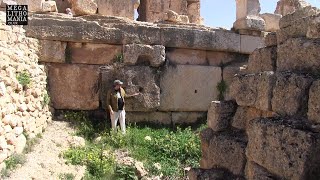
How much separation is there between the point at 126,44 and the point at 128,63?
467mm

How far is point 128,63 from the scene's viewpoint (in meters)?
8.97

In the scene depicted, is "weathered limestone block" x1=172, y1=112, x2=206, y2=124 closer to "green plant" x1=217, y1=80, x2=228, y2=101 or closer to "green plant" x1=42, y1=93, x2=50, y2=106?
"green plant" x1=217, y1=80, x2=228, y2=101

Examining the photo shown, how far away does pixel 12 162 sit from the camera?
18.7 feet

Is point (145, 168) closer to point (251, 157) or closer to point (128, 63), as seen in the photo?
point (128, 63)

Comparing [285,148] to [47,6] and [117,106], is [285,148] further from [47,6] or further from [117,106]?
[47,6]

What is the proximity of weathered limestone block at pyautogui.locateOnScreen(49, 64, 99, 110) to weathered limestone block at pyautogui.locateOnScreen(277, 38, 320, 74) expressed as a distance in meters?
6.00

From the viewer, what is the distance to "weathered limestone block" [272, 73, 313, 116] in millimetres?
2863

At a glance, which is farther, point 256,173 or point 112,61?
point 112,61

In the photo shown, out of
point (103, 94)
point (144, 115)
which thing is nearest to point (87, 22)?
point (103, 94)

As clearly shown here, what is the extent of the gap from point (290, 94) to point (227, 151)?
105cm

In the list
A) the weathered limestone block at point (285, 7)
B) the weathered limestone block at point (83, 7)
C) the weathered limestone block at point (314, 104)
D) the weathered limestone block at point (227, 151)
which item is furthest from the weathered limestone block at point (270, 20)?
the weathered limestone block at point (314, 104)

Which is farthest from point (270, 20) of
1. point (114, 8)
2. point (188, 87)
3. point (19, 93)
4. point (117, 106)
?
point (19, 93)

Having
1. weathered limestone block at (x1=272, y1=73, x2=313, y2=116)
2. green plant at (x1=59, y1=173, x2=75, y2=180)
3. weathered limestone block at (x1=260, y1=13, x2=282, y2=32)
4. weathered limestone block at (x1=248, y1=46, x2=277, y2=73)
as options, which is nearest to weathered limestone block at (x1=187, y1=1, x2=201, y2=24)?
weathered limestone block at (x1=260, y1=13, x2=282, y2=32)

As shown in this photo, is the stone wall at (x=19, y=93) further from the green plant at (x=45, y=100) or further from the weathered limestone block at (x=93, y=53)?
the weathered limestone block at (x=93, y=53)
